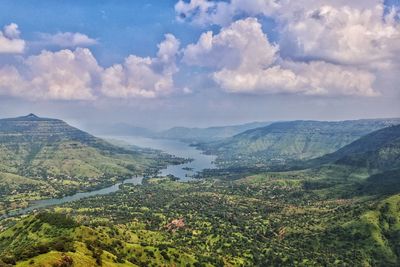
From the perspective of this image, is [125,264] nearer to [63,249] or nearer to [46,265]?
[63,249]

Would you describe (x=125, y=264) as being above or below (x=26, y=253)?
below

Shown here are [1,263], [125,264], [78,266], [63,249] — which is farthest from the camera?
[125,264]

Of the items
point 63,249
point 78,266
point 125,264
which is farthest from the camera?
point 125,264

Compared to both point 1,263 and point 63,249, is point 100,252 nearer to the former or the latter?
point 63,249

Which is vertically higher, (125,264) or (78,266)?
(78,266)

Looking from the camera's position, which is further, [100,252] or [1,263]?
[100,252]

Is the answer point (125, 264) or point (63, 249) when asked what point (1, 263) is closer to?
point (63, 249)

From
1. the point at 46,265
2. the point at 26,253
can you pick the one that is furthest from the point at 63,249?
the point at 46,265

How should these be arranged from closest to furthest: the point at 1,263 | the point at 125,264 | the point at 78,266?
the point at 1,263 < the point at 78,266 < the point at 125,264

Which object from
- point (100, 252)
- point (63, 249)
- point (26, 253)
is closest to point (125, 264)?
point (100, 252)
